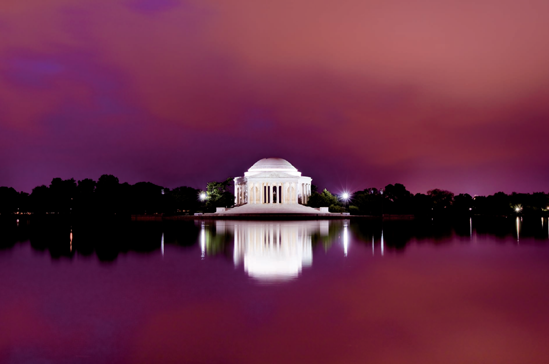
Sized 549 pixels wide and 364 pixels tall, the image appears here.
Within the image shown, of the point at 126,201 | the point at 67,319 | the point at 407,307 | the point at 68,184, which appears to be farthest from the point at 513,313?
the point at 68,184

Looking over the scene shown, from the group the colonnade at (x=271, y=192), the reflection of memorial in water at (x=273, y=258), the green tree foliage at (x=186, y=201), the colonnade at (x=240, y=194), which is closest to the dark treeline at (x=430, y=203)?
the colonnade at (x=271, y=192)

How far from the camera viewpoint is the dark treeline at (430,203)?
99.1m

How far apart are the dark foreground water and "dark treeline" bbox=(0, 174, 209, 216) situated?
8170 centimetres

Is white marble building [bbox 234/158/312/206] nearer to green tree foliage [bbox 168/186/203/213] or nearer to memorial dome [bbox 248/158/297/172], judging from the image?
memorial dome [bbox 248/158/297/172]

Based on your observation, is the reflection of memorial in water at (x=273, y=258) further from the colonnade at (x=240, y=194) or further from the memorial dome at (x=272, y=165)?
the memorial dome at (x=272, y=165)

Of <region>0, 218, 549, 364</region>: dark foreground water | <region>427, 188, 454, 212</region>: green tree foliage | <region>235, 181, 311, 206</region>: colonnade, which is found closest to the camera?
<region>0, 218, 549, 364</region>: dark foreground water

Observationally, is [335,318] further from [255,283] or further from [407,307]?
[255,283]

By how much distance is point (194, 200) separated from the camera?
115m

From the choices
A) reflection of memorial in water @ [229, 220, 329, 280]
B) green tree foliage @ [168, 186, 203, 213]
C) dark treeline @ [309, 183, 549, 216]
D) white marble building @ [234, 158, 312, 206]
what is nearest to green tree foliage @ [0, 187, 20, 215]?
green tree foliage @ [168, 186, 203, 213]

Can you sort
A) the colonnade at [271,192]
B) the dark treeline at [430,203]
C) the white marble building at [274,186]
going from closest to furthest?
the dark treeline at [430,203]
the white marble building at [274,186]
the colonnade at [271,192]

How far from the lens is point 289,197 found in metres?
115

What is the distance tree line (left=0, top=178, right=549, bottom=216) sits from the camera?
338 ft

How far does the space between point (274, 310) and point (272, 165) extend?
10961 cm

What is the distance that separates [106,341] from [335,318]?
4990 millimetres
